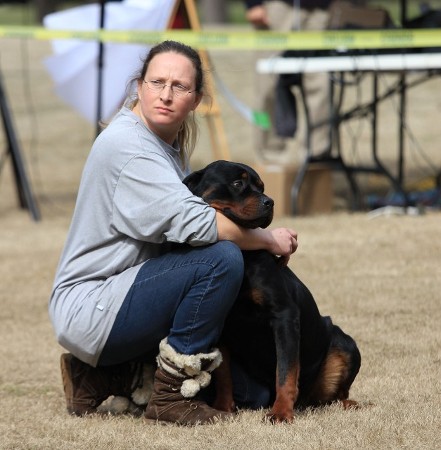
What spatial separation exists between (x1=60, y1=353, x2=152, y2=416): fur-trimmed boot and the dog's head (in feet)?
2.41

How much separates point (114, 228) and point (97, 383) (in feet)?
2.12

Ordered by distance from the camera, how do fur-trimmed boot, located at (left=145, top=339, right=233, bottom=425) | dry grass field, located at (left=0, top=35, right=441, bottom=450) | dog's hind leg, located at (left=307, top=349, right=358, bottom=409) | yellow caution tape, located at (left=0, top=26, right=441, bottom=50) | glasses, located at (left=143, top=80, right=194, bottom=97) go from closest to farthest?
dry grass field, located at (left=0, top=35, right=441, bottom=450)
fur-trimmed boot, located at (left=145, top=339, right=233, bottom=425)
glasses, located at (left=143, top=80, right=194, bottom=97)
dog's hind leg, located at (left=307, top=349, right=358, bottom=409)
yellow caution tape, located at (left=0, top=26, right=441, bottom=50)

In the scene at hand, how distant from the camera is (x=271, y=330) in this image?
12.1 feet

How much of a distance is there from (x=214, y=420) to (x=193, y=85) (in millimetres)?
1194

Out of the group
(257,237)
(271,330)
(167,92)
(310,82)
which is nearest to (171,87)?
(167,92)

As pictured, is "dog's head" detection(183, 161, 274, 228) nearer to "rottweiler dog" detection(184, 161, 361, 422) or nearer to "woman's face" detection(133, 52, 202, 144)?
"rottweiler dog" detection(184, 161, 361, 422)

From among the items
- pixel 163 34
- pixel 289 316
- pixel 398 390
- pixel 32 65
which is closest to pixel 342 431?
pixel 289 316

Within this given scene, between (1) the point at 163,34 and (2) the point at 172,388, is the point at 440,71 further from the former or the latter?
(2) the point at 172,388

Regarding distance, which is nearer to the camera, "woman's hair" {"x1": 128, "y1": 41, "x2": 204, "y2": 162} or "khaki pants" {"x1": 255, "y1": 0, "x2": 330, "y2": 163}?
"woman's hair" {"x1": 128, "y1": 41, "x2": 204, "y2": 162}

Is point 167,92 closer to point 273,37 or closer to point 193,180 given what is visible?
point 193,180

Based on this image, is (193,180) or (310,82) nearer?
(193,180)

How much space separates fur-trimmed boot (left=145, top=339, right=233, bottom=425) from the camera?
11.9 ft

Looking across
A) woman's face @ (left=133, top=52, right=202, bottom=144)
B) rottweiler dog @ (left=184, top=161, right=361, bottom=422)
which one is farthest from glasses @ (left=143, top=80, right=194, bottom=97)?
rottweiler dog @ (left=184, top=161, right=361, bottom=422)

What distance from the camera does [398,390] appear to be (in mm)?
4066
